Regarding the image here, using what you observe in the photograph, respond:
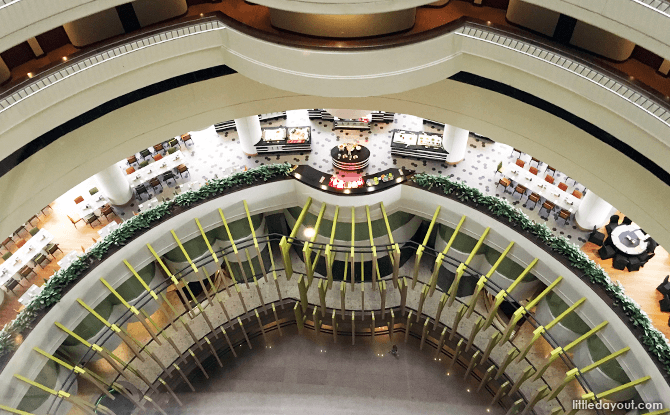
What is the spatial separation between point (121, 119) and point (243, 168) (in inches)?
253

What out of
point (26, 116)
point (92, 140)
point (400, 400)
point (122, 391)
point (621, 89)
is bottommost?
point (122, 391)

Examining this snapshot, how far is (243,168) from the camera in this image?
2262cm

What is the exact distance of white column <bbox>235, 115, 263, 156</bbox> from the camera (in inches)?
854

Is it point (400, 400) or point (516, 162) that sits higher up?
point (516, 162)

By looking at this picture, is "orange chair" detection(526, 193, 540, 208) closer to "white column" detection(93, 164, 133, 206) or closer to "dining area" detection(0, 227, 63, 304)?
"white column" detection(93, 164, 133, 206)

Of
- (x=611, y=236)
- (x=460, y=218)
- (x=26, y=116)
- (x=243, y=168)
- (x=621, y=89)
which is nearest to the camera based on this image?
(x=621, y=89)

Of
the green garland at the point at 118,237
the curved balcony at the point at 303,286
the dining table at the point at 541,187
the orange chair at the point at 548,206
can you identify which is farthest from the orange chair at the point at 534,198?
the green garland at the point at 118,237

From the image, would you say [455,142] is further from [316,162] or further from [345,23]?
[345,23]

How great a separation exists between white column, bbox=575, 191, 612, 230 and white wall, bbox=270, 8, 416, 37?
10.3m

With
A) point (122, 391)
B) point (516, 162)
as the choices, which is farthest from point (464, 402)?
point (122, 391)

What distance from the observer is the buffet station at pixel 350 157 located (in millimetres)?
21234

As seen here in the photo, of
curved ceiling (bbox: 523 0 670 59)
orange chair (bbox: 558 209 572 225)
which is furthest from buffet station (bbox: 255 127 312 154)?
curved ceiling (bbox: 523 0 670 59)

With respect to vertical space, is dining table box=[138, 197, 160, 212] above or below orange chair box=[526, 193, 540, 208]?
below

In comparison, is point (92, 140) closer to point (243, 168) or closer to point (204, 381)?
point (243, 168)
